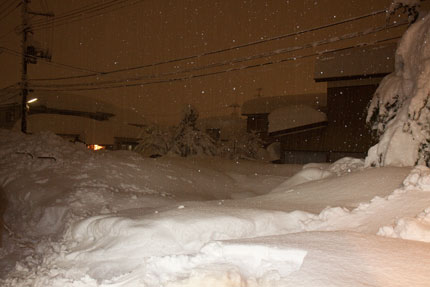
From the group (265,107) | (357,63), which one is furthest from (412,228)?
(265,107)

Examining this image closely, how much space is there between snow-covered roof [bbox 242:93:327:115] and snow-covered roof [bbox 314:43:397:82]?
987 cm

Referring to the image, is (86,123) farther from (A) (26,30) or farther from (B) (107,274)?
(B) (107,274)

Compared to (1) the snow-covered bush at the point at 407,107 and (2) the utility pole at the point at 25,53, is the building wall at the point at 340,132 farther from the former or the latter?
(2) the utility pole at the point at 25,53

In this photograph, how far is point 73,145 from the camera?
57.3 ft

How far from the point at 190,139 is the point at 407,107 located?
61.1 ft

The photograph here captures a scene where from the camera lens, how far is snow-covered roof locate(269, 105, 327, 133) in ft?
73.0

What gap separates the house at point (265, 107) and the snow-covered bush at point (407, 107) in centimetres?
2130

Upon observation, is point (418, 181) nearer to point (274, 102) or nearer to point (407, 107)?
point (407, 107)

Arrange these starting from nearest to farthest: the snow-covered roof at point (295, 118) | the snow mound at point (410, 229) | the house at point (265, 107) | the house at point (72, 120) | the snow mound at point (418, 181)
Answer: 1. the snow mound at point (410, 229)
2. the snow mound at point (418, 181)
3. the snow-covered roof at point (295, 118)
4. the house at point (72, 120)
5. the house at point (265, 107)

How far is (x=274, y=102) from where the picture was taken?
3369 centimetres

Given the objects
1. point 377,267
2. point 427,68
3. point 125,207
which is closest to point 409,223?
point 377,267

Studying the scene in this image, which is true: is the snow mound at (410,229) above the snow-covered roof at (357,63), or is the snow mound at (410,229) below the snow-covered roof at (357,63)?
below

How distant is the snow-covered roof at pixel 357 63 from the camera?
20.2 meters

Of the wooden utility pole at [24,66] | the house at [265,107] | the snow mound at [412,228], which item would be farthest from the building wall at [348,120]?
the wooden utility pole at [24,66]
